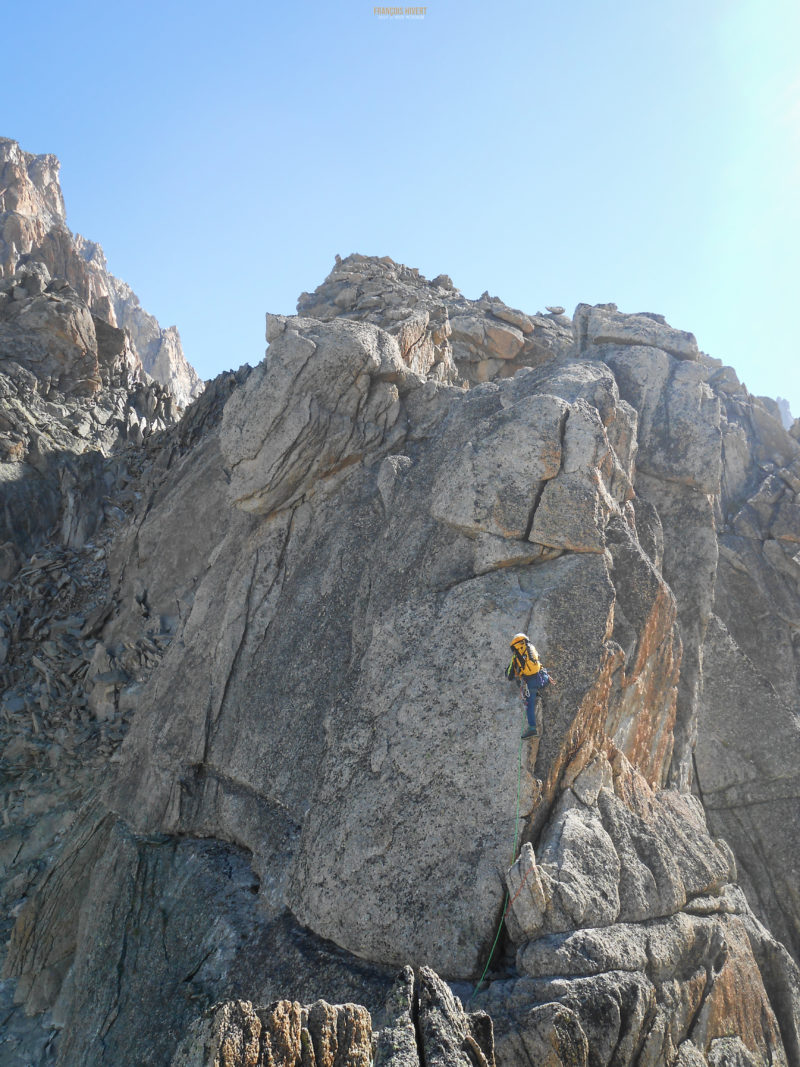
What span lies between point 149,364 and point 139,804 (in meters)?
163

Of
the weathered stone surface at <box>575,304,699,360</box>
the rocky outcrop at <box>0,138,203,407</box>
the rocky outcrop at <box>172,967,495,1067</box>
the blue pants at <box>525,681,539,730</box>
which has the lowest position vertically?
the rocky outcrop at <box>172,967,495,1067</box>

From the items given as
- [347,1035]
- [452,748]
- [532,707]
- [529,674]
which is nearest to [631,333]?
[529,674]

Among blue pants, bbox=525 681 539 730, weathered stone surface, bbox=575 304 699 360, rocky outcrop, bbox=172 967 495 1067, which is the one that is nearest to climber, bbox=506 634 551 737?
blue pants, bbox=525 681 539 730

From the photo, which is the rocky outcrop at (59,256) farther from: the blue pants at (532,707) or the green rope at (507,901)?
the green rope at (507,901)

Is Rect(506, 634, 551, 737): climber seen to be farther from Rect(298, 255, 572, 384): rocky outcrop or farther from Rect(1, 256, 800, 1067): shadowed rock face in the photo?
Rect(298, 255, 572, 384): rocky outcrop

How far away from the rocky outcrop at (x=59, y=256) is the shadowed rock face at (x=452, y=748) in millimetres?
27423

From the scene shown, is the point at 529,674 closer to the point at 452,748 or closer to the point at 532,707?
the point at 532,707

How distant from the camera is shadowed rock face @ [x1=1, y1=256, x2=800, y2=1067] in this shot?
1231 centimetres

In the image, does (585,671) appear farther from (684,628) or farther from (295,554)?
(295,554)

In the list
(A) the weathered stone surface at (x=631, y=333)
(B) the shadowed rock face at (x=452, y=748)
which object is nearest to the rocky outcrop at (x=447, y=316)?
(A) the weathered stone surface at (x=631, y=333)

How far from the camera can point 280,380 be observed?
2197cm

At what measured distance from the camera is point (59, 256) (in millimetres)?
79000

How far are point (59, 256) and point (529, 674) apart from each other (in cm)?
8209

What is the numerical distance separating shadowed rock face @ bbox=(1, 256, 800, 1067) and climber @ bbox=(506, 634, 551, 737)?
425 millimetres
